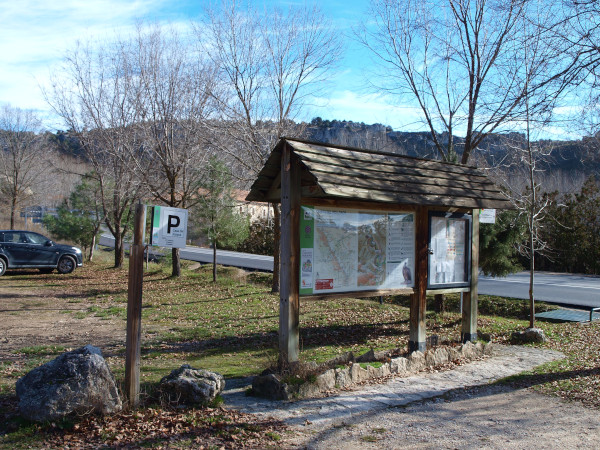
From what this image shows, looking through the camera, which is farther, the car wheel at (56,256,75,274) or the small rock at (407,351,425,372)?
the car wheel at (56,256,75,274)

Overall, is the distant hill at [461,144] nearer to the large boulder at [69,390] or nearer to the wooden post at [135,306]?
the wooden post at [135,306]

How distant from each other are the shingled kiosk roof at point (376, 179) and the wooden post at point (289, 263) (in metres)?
0.19

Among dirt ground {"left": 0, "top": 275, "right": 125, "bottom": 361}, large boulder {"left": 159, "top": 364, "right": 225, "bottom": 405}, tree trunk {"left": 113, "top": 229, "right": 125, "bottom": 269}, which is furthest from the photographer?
tree trunk {"left": 113, "top": 229, "right": 125, "bottom": 269}

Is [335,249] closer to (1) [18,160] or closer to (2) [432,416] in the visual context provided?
(2) [432,416]

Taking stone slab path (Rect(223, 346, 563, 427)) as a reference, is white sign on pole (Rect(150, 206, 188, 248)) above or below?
above

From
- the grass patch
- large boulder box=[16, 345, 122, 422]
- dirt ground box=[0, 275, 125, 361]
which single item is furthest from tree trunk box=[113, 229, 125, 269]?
large boulder box=[16, 345, 122, 422]

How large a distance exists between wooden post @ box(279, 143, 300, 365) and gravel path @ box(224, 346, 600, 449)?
2.82 ft

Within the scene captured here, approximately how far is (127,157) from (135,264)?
14867 millimetres

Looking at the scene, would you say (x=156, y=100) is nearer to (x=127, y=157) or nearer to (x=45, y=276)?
(x=127, y=157)

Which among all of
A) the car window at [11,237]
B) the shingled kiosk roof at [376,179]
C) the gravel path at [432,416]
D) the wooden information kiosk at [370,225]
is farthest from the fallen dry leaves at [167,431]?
the car window at [11,237]

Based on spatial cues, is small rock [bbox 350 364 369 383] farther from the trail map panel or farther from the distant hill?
the distant hill

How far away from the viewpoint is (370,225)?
25.6ft

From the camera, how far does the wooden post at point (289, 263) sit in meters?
6.71

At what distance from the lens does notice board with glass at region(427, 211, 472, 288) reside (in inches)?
339
